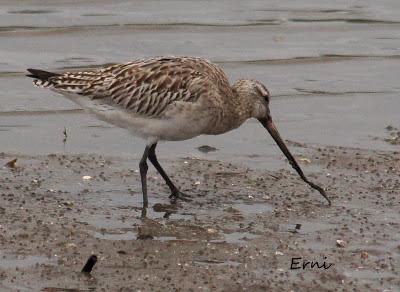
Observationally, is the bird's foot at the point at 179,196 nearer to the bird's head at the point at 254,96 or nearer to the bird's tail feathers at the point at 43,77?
the bird's head at the point at 254,96

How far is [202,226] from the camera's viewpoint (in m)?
10.2

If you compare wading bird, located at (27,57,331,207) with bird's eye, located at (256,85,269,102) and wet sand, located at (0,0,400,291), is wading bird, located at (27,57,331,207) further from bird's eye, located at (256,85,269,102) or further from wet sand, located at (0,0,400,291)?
wet sand, located at (0,0,400,291)

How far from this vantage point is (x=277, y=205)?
10.9m

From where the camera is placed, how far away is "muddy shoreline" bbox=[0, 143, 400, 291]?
8844 mm

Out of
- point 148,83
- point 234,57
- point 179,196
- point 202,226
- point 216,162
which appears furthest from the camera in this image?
point 234,57

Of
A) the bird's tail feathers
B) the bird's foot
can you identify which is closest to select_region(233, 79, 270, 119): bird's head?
the bird's foot

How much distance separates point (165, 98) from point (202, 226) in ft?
5.22

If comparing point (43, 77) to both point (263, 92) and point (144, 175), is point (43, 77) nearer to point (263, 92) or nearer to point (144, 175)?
point (144, 175)

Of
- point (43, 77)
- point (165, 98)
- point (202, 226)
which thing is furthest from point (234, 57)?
point (202, 226)

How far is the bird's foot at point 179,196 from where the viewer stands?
11.0 meters

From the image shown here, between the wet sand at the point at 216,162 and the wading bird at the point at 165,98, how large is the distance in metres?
0.57

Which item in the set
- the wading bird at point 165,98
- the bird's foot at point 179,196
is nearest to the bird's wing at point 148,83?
the wading bird at point 165,98

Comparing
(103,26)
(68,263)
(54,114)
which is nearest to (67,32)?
(103,26)

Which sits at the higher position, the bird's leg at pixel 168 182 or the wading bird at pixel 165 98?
the wading bird at pixel 165 98
